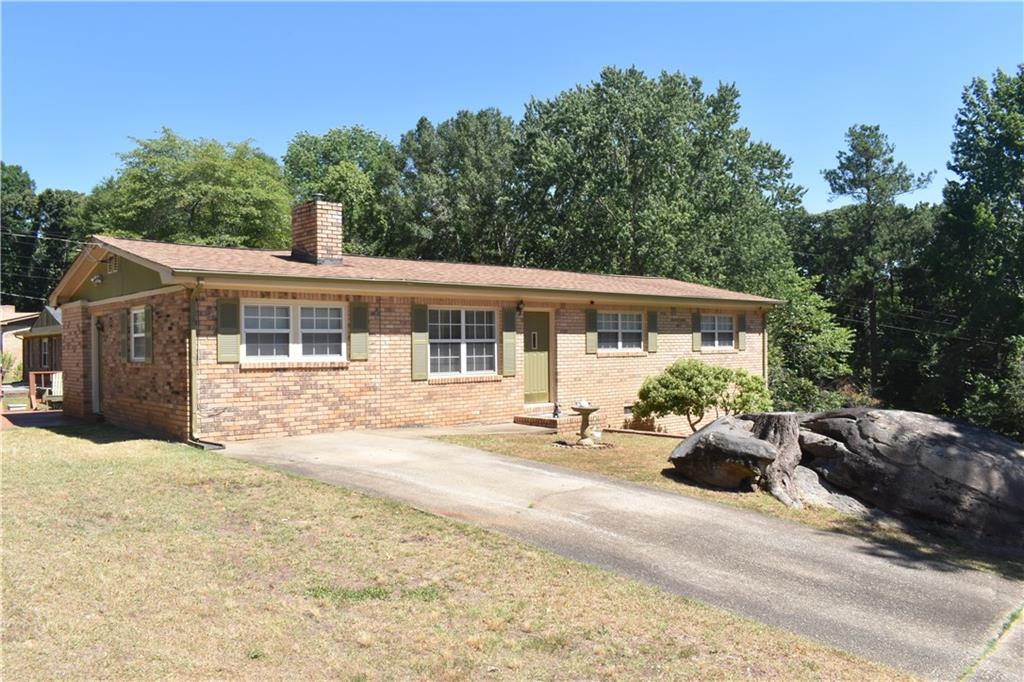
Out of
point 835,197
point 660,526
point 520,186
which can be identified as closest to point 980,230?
point 835,197

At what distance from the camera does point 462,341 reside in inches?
595

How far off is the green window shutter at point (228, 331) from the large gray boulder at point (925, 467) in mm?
8737

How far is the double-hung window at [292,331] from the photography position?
1229 centimetres

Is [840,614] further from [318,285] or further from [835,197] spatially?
[835,197]

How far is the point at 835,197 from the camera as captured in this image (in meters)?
47.1

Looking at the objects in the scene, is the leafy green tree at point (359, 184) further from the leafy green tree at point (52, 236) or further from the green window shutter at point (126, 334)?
the green window shutter at point (126, 334)

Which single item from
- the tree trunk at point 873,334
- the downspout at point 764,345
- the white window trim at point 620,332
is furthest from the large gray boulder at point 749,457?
the tree trunk at point 873,334

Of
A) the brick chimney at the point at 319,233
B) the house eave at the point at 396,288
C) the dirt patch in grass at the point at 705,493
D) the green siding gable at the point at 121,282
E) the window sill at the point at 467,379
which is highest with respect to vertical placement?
the brick chimney at the point at 319,233

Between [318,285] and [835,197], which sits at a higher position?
[835,197]

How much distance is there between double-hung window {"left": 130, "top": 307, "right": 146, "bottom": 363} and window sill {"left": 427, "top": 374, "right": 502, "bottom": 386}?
5.42m

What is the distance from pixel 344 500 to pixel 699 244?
27.0 meters

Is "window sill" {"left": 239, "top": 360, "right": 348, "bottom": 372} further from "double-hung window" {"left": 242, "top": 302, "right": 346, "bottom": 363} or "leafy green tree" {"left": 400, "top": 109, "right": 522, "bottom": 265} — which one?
"leafy green tree" {"left": 400, "top": 109, "right": 522, "bottom": 265}

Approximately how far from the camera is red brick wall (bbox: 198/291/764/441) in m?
11.9

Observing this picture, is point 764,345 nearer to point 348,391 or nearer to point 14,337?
point 348,391
